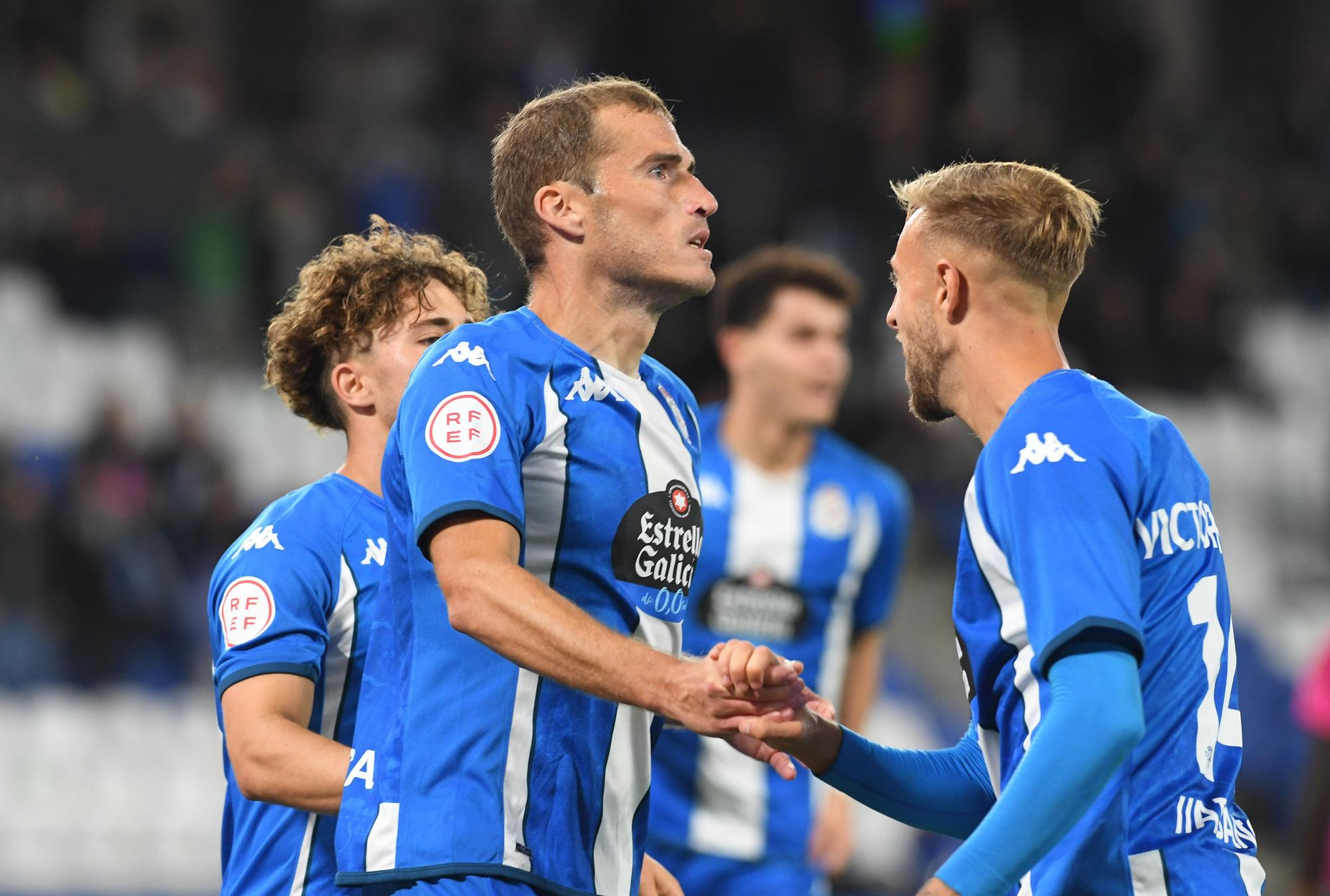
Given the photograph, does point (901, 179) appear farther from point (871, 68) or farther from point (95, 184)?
point (95, 184)

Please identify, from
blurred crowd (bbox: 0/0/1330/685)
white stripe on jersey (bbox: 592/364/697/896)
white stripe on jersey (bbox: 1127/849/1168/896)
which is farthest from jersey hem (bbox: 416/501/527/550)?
blurred crowd (bbox: 0/0/1330/685)

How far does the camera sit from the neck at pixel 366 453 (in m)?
4.28

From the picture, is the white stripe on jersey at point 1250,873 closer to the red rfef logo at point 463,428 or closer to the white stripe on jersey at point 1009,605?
the white stripe on jersey at point 1009,605

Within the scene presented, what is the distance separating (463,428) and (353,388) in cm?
114

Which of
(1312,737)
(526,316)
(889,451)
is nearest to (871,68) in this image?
(889,451)

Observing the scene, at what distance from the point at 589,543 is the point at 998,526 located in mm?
849

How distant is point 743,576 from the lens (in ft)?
21.5

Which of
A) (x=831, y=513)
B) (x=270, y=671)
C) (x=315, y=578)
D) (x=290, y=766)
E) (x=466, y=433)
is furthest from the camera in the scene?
(x=831, y=513)

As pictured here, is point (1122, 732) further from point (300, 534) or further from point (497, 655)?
point (300, 534)

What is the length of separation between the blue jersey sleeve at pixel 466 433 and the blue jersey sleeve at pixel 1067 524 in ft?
3.06

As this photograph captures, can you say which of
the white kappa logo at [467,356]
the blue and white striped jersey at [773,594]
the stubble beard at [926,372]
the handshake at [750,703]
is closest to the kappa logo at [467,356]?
the white kappa logo at [467,356]

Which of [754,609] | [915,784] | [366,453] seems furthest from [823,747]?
[754,609]

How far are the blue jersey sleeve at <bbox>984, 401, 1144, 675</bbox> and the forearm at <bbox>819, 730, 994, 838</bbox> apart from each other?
627mm

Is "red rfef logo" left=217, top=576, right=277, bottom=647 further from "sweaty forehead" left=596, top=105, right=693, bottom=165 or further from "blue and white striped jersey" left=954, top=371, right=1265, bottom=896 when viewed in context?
"blue and white striped jersey" left=954, top=371, right=1265, bottom=896
